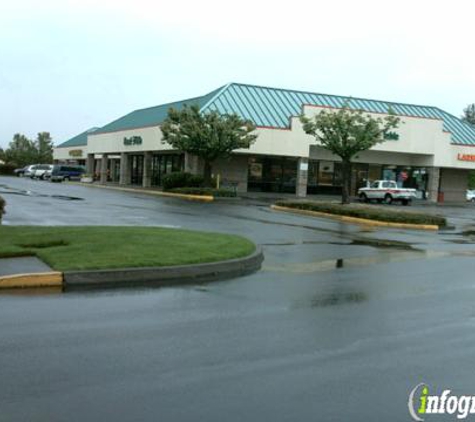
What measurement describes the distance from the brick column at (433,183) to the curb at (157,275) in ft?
133

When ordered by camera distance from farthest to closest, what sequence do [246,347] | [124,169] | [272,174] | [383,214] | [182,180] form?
[124,169]
[272,174]
[182,180]
[383,214]
[246,347]

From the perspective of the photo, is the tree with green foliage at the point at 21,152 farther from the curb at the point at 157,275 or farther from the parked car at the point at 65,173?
the curb at the point at 157,275

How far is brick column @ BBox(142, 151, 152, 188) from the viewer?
4957 cm

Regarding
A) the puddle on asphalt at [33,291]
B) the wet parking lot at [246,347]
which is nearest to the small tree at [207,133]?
the wet parking lot at [246,347]

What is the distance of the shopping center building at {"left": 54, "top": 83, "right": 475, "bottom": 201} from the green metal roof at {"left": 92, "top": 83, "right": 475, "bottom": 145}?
0.08 metres

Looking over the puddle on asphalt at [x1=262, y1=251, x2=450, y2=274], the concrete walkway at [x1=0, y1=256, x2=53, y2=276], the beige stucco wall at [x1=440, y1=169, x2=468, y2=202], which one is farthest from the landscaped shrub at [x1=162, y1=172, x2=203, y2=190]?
the concrete walkway at [x1=0, y1=256, x2=53, y2=276]

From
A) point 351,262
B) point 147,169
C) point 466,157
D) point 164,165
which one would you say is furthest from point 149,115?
point 351,262

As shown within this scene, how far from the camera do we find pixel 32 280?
9516 mm

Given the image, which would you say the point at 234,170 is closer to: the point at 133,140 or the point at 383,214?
the point at 133,140

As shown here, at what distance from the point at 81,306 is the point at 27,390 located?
10.4 feet

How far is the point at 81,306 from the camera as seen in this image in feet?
27.3

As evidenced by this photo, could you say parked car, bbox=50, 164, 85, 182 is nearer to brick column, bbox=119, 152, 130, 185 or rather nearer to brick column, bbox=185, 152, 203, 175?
brick column, bbox=119, 152, 130, 185

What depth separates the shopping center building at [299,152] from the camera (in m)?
43.3

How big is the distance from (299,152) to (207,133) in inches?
334
